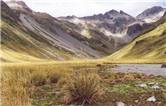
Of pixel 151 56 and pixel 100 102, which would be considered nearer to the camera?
pixel 100 102

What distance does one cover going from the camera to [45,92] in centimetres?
2550

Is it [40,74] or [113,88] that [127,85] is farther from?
[40,74]

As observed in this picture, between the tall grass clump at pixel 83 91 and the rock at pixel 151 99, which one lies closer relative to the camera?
the tall grass clump at pixel 83 91

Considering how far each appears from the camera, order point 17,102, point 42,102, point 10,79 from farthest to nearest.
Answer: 1. point 42,102
2. point 10,79
3. point 17,102

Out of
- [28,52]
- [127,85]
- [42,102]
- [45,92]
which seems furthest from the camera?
[28,52]

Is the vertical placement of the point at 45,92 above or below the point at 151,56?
above

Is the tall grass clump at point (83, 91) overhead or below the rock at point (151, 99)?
overhead

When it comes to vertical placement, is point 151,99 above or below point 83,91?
below

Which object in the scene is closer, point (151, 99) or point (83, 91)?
point (83, 91)

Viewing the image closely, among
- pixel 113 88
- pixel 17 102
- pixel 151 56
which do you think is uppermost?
pixel 17 102

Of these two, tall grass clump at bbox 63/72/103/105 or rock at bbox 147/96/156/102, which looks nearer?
tall grass clump at bbox 63/72/103/105

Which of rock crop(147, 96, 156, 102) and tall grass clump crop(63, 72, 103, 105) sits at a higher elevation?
tall grass clump crop(63, 72, 103, 105)

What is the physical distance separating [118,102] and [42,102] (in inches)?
145

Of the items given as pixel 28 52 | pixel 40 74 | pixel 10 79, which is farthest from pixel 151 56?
pixel 10 79
